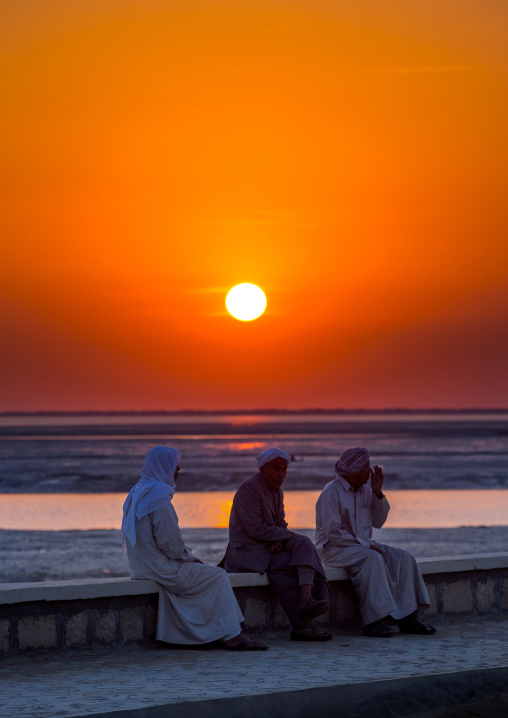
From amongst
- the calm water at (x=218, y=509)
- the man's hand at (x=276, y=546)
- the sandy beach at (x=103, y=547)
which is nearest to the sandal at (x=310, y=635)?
the man's hand at (x=276, y=546)

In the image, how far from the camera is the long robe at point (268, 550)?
660 cm

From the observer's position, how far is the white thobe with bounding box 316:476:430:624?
22.4 ft

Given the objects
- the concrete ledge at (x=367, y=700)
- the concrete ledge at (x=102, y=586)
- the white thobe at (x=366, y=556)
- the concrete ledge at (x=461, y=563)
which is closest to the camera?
the concrete ledge at (x=367, y=700)

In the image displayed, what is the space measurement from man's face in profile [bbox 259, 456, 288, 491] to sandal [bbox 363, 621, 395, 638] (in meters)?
1.16

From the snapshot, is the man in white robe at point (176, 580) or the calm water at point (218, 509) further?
the calm water at point (218, 509)

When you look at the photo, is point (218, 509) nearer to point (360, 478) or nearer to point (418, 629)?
point (360, 478)

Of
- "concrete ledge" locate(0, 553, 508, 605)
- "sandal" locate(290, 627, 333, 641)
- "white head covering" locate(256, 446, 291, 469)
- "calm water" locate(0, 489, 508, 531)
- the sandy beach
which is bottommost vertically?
"sandal" locate(290, 627, 333, 641)

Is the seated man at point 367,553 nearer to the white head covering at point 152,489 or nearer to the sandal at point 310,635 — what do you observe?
the sandal at point 310,635

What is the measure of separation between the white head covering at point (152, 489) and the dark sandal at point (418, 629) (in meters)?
1.93

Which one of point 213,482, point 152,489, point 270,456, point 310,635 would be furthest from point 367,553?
point 213,482

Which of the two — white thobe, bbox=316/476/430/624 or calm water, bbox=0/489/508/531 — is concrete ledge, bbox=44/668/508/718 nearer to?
white thobe, bbox=316/476/430/624

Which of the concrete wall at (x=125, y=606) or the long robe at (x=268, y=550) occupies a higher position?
the long robe at (x=268, y=550)

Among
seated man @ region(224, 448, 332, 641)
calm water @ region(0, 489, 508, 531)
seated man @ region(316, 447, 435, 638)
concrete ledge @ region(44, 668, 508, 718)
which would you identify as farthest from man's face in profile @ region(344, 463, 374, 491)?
calm water @ region(0, 489, 508, 531)

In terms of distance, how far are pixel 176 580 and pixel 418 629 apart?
5.87ft
